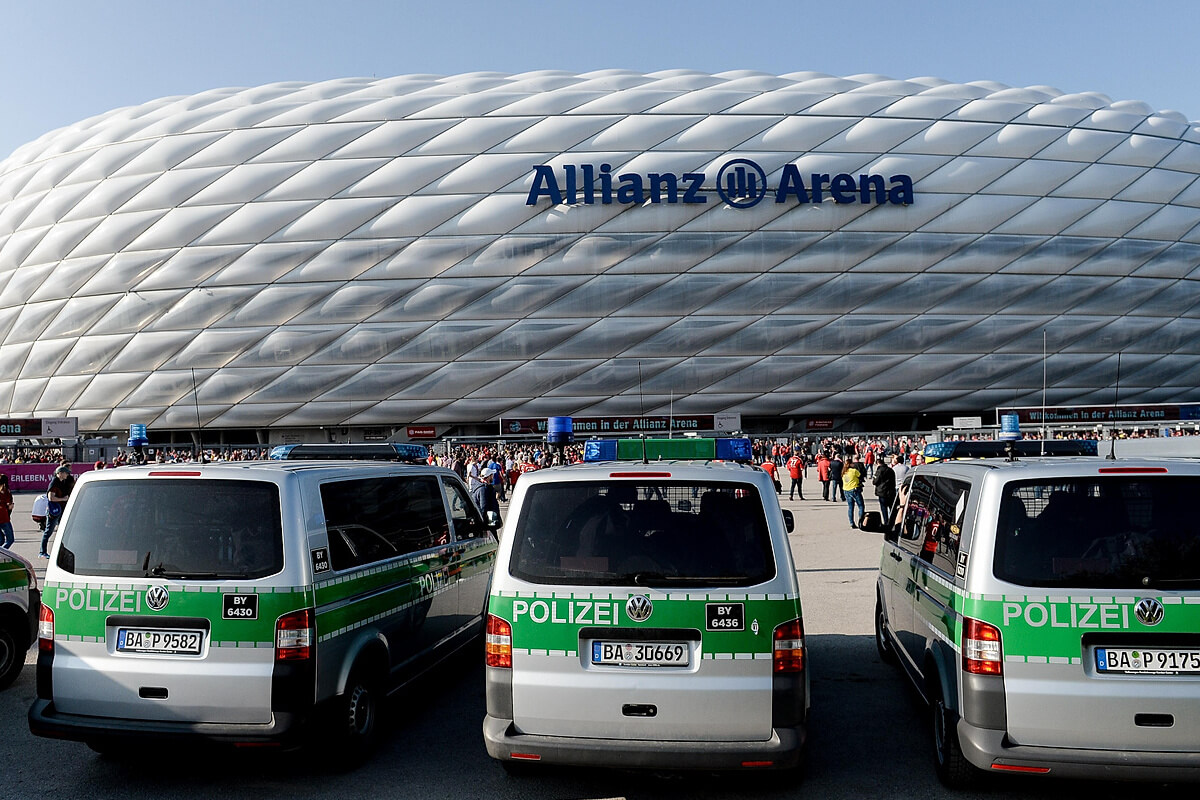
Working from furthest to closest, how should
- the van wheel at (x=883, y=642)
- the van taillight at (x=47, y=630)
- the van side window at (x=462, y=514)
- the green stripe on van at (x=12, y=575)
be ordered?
1. the van side window at (x=462, y=514)
2. the van wheel at (x=883, y=642)
3. the green stripe on van at (x=12, y=575)
4. the van taillight at (x=47, y=630)

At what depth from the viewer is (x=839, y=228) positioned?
44.4 metres

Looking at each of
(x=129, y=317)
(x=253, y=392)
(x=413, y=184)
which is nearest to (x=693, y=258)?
(x=413, y=184)

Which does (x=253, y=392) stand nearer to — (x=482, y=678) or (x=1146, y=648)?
(x=482, y=678)

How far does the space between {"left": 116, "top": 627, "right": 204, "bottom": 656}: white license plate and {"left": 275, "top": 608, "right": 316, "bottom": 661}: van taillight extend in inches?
15.7

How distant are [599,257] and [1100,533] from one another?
40.4m

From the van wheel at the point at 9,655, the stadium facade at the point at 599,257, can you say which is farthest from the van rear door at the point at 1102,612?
the stadium facade at the point at 599,257

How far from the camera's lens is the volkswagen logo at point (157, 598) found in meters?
4.42

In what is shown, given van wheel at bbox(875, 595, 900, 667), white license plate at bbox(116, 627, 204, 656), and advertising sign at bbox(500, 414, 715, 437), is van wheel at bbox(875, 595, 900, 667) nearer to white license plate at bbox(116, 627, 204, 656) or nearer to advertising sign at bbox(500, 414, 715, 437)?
white license plate at bbox(116, 627, 204, 656)

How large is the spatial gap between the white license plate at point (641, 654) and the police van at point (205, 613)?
1.45 m

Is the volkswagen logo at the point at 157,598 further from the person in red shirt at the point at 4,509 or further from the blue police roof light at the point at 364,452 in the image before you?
the person in red shirt at the point at 4,509

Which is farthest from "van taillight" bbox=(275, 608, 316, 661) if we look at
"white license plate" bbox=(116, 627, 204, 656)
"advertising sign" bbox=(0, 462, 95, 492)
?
"advertising sign" bbox=(0, 462, 95, 492)

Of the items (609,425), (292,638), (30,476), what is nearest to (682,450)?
(292,638)

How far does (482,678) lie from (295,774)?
6.70ft

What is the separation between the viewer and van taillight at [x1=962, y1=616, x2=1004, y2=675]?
380 centimetres
